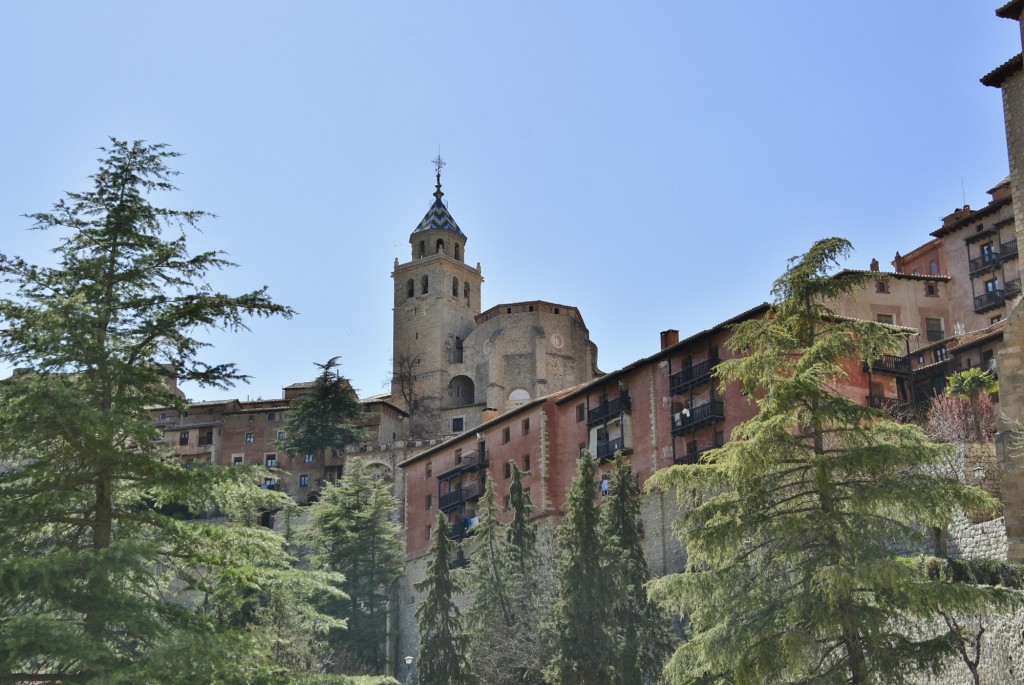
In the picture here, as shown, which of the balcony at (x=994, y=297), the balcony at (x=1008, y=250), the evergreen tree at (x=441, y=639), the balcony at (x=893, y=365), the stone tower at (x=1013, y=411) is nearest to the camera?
the stone tower at (x=1013, y=411)

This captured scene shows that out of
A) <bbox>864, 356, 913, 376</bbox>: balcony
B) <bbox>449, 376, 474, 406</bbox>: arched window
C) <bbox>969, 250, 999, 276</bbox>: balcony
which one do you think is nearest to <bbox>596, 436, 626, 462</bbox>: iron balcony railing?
<bbox>864, 356, 913, 376</bbox>: balcony

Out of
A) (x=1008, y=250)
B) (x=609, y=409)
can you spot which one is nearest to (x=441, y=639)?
(x=609, y=409)

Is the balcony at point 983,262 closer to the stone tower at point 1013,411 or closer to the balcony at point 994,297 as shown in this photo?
the balcony at point 994,297

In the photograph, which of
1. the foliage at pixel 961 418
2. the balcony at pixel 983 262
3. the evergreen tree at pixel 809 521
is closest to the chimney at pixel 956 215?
the balcony at pixel 983 262

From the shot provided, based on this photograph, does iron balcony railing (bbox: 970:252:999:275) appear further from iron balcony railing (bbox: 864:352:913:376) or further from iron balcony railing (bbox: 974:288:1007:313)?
iron balcony railing (bbox: 864:352:913:376)

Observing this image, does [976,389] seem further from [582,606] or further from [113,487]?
[113,487]

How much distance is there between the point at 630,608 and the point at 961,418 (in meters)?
13.8

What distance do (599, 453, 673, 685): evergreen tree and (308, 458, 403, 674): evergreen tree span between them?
14468 mm

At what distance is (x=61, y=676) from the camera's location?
53.4 feet

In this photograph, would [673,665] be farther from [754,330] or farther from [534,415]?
[534,415]

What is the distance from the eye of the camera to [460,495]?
5734 centimetres

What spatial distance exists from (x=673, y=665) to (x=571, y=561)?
16.0 metres

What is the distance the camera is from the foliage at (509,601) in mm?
37062

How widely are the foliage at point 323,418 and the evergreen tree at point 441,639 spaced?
35210 mm
